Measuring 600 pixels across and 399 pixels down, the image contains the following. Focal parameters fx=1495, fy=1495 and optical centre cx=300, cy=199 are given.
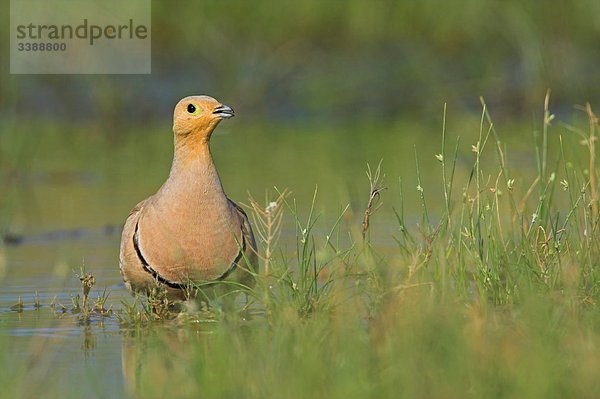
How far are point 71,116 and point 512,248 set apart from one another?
31.2 ft

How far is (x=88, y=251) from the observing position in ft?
31.4

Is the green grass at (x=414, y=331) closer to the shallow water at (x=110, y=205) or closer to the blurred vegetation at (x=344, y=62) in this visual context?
the shallow water at (x=110, y=205)

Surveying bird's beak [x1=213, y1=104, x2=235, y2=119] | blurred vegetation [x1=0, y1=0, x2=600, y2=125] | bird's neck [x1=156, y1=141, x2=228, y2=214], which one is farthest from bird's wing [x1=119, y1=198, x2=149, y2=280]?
blurred vegetation [x1=0, y1=0, x2=600, y2=125]

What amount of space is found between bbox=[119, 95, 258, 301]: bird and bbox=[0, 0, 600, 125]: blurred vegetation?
315 inches

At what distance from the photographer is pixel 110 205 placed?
37.0 feet

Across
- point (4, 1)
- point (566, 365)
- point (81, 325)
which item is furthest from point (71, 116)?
point (566, 365)

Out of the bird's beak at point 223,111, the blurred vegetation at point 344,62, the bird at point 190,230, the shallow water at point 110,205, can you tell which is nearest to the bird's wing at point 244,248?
the bird at point 190,230

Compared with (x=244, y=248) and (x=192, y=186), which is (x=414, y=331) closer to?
(x=244, y=248)

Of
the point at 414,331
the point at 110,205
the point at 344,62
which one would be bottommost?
the point at 414,331

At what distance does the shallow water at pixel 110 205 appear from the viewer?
→ 6.38 m
